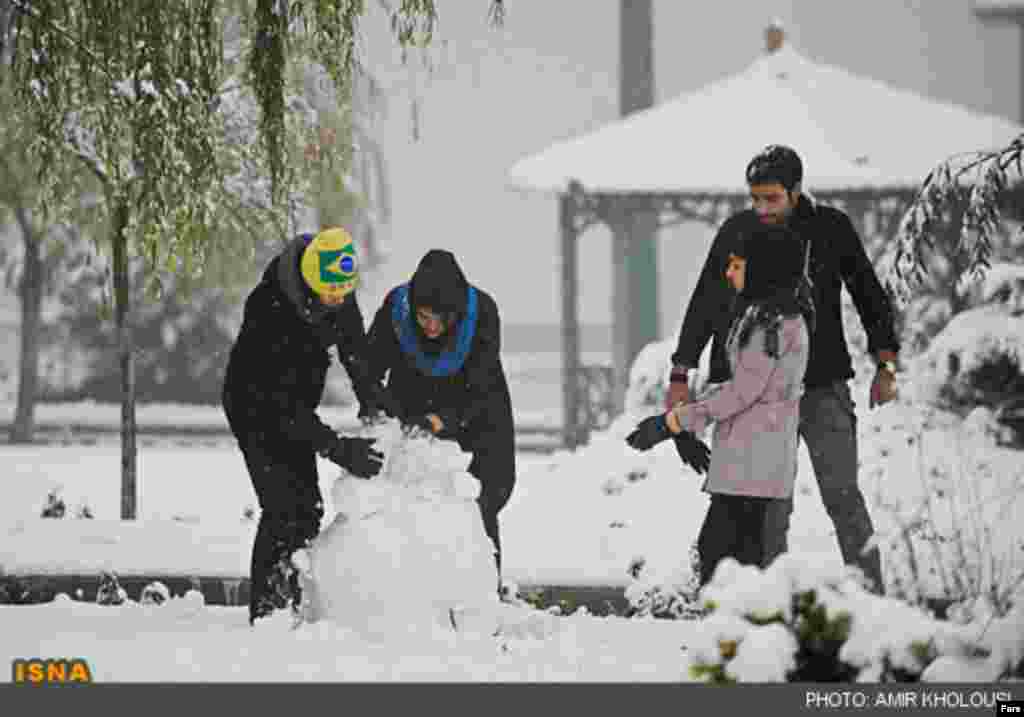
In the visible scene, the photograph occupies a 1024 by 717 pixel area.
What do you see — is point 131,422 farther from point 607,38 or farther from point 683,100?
point 607,38

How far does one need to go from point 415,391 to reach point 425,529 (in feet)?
3.20

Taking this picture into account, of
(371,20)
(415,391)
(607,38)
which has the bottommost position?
(415,391)

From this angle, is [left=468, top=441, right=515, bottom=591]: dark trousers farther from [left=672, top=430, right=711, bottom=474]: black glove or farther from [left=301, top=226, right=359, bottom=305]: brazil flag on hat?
[left=301, top=226, right=359, bottom=305]: brazil flag on hat

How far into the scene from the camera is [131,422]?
1002cm

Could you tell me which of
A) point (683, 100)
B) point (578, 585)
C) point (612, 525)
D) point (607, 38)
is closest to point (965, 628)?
point (578, 585)

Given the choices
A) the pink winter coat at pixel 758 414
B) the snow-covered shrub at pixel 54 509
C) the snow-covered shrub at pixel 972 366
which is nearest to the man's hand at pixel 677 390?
the pink winter coat at pixel 758 414

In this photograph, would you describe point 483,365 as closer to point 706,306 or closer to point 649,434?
point 649,434

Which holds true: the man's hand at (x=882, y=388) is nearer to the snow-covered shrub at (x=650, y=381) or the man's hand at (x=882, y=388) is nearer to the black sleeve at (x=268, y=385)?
the black sleeve at (x=268, y=385)

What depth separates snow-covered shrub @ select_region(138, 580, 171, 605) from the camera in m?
7.83

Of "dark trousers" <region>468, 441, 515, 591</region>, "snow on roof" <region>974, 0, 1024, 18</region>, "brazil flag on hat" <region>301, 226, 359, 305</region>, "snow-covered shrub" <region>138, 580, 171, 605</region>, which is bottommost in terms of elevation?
"snow-covered shrub" <region>138, 580, 171, 605</region>

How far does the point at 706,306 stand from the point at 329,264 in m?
1.58

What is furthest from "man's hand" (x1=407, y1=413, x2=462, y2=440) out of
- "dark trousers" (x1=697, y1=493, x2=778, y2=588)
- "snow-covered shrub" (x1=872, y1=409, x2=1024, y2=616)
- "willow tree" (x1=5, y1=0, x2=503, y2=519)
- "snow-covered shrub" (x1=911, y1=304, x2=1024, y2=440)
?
"snow-covered shrub" (x1=911, y1=304, x2=1024, y2=440)

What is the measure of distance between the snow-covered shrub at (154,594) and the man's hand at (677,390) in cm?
256

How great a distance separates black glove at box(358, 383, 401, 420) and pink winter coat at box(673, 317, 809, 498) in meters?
1.16
